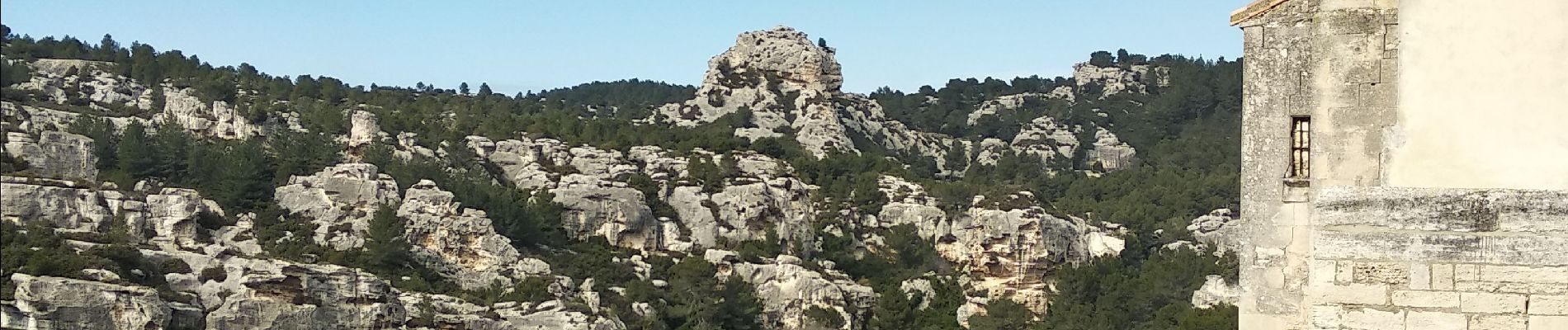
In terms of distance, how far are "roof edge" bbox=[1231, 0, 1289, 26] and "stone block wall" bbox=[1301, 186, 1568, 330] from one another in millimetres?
5666

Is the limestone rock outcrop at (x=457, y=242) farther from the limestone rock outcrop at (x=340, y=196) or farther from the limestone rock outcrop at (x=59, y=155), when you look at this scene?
the limestone rock outcrop at (x=59, y=155)

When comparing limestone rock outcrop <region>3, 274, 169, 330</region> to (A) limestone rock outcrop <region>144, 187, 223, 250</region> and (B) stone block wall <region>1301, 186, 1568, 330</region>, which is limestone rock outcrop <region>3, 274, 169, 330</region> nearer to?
(A) limestone rock outcrop <region>144, 187, 223, 250</region>

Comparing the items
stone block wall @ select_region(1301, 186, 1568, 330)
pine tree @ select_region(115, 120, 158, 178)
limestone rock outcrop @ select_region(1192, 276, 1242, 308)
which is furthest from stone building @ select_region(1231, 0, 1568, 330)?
pine tree @ select_region(115, 120, 158, 178)

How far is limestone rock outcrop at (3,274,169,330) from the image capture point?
3294 centimetres

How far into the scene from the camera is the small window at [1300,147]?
10.4 m

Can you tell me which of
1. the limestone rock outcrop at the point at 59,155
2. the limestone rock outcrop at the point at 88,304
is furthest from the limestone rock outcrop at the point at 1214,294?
the limestone rock outcrop at the point at 59,155

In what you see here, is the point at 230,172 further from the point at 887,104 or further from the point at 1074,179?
the point at 887,104

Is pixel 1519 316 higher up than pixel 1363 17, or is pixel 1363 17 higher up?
pixel 1363 17

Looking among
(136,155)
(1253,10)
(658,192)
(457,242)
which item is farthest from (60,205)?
(1253,10)

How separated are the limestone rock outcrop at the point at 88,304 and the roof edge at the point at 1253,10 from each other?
2711 centimetres

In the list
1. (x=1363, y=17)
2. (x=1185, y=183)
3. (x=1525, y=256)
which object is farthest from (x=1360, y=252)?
(x=1185, y=183)

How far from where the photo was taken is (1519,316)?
520 cm

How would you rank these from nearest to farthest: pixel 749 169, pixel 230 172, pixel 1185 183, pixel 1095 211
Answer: pixel 230 172 < pixel 749 169 < pixel 1095 211 < pixel 1185 183

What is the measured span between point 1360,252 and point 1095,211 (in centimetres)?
6337
